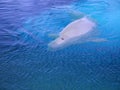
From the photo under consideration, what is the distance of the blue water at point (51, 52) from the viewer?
8.04 feet

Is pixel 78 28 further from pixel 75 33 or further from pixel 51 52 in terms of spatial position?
pixel 51 52

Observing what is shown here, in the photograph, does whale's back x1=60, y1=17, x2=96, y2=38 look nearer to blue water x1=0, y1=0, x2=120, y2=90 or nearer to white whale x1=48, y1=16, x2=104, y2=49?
white whale x1=48, y1=16, x2=104, y2=49

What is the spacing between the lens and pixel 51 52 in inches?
115

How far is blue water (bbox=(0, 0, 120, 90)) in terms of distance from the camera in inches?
96.5

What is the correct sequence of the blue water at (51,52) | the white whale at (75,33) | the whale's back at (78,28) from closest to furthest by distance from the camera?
1. the blue water at (51,52)
2. the white whale at (75,33)
3. the whale's back at (78,28)

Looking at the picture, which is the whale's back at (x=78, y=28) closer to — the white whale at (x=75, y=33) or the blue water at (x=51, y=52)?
the white whale at (x=75, y=33)

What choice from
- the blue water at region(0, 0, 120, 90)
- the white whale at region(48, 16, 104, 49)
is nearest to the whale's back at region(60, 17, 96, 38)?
the white whale at region(48, 16, 104, 49)

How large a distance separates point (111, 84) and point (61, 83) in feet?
1.74

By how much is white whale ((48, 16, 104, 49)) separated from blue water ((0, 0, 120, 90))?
10cm

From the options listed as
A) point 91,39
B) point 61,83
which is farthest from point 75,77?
point 91,39

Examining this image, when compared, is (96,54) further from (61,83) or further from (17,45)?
(17,45)

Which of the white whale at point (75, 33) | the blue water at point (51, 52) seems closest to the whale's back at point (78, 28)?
the white whale at point (75, 33)

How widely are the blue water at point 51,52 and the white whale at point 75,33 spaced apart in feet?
0.33

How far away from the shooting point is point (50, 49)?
2.97m
